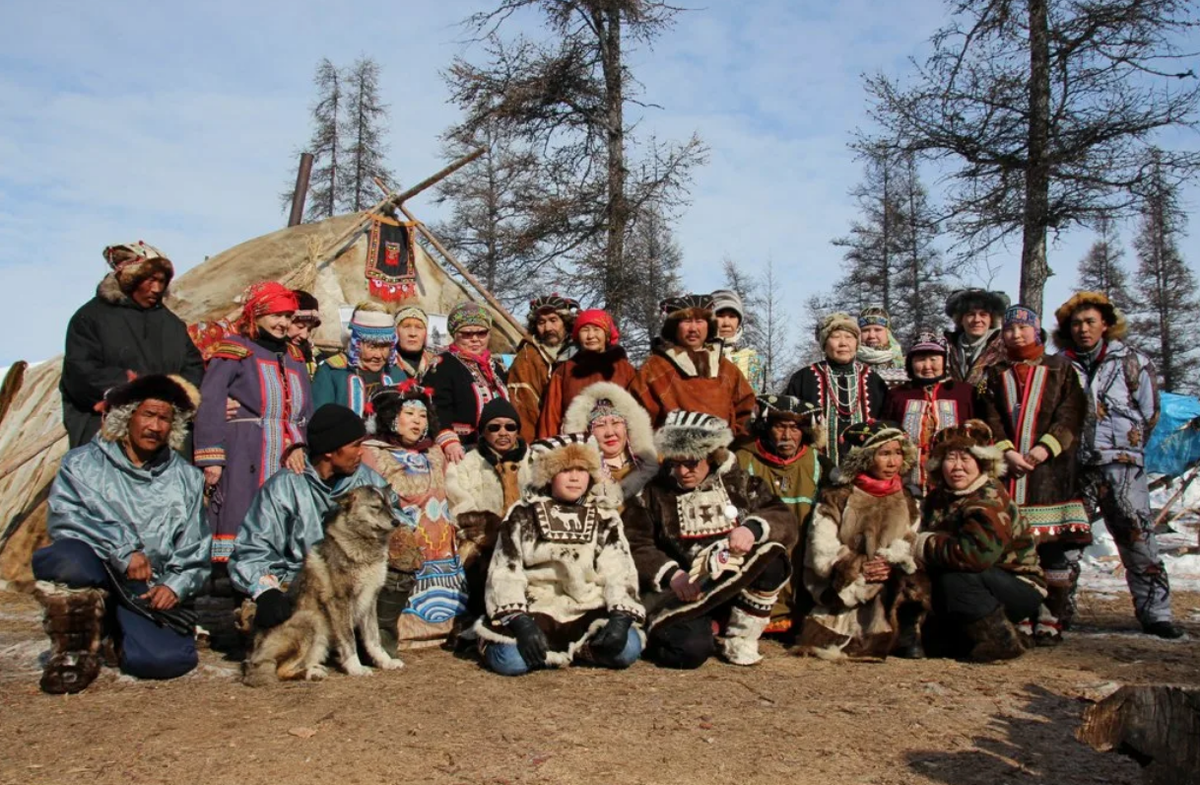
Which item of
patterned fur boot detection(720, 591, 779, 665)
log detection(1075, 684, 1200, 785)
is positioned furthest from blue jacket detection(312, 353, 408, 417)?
log detection(1075, 684, 1200, 785)

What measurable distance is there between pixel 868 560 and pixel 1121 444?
1.77m

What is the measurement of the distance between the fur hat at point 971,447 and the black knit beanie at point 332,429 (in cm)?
272

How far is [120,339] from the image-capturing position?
4.58 metres

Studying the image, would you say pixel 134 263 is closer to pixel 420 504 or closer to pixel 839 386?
pixel 420 504

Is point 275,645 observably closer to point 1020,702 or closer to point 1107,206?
point 1020,702

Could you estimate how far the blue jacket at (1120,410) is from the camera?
16.4 feet

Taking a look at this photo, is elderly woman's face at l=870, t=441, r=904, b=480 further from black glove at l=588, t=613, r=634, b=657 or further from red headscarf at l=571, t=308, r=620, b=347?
red headscarf at l=571, t=308, r=620, b=347

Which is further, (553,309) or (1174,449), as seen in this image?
(1174,449)

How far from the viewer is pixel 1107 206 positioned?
382 inches

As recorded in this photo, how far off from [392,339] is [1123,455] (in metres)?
4.01

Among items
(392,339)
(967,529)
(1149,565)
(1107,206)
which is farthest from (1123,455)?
(1107,206)

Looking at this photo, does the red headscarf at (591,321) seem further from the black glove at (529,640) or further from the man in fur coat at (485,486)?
the black glove at (529,640)

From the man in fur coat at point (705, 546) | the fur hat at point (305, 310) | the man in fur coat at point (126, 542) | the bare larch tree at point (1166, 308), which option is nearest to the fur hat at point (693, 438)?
the man in fur coat at point (705, 546)

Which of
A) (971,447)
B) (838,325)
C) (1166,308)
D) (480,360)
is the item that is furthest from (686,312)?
(1166,308)
